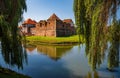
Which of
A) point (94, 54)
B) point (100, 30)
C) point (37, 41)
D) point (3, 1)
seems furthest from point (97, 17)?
point (37, 41)

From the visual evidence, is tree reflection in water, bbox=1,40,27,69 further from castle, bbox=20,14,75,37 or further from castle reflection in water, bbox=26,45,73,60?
castle, bbox=20,14,75,37

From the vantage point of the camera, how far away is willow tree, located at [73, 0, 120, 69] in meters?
7.32

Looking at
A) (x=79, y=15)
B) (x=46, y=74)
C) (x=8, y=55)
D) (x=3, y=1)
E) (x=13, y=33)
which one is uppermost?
(x=3, y=1)

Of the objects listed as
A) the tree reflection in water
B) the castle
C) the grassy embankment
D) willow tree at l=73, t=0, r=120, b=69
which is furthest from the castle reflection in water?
the castle

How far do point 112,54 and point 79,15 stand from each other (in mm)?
2886

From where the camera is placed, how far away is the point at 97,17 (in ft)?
26.3

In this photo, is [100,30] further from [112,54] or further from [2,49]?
[2,49]

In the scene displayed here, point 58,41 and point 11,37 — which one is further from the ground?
point 11,37

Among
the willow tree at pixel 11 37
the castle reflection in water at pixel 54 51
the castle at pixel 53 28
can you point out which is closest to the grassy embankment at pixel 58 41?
the castle at pixel 53 28

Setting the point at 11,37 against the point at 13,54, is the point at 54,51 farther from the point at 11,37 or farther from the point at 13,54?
the point at 11,37

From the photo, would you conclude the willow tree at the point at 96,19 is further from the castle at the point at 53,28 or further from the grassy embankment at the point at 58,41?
the castle at the point at 53,28

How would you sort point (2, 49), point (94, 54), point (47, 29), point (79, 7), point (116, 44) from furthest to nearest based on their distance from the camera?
point (47, 29) < point (2, 49) < point (116, 44) < point (79, 7) < point (94, 54)

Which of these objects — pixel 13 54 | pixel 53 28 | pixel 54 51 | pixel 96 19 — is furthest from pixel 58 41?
pixel 96 19

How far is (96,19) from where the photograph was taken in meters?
8.18
